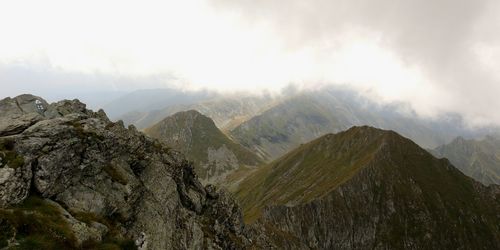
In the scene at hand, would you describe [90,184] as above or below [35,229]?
below

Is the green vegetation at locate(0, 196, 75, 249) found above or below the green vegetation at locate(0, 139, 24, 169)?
below

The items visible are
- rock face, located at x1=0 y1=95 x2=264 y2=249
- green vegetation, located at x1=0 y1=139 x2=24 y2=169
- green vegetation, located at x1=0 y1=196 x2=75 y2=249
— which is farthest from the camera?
green vegetation, located at x1=0 y1=139 x2=24 y2=169

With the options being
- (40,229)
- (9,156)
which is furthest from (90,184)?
(40,229)

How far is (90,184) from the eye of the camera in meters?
45.2

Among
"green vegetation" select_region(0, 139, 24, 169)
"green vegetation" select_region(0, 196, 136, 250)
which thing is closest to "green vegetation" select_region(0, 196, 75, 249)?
"green vegetation" select_region(0, 196, 136, 250)

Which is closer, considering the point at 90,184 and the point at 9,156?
the point at 9,156

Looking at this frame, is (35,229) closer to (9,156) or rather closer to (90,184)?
(9,156)

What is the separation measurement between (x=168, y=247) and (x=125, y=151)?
49.0 feet

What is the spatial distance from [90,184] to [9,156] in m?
9.33

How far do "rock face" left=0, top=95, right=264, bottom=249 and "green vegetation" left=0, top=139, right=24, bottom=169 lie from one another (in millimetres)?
84

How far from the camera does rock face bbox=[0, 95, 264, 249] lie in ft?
118

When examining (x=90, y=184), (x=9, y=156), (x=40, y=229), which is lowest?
(x=90, y=184)

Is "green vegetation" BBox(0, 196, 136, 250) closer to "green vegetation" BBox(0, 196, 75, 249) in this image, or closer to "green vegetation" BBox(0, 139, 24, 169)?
"green vegetation" BBox(0, 196, 75, 249)

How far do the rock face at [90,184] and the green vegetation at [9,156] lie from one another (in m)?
0.08
